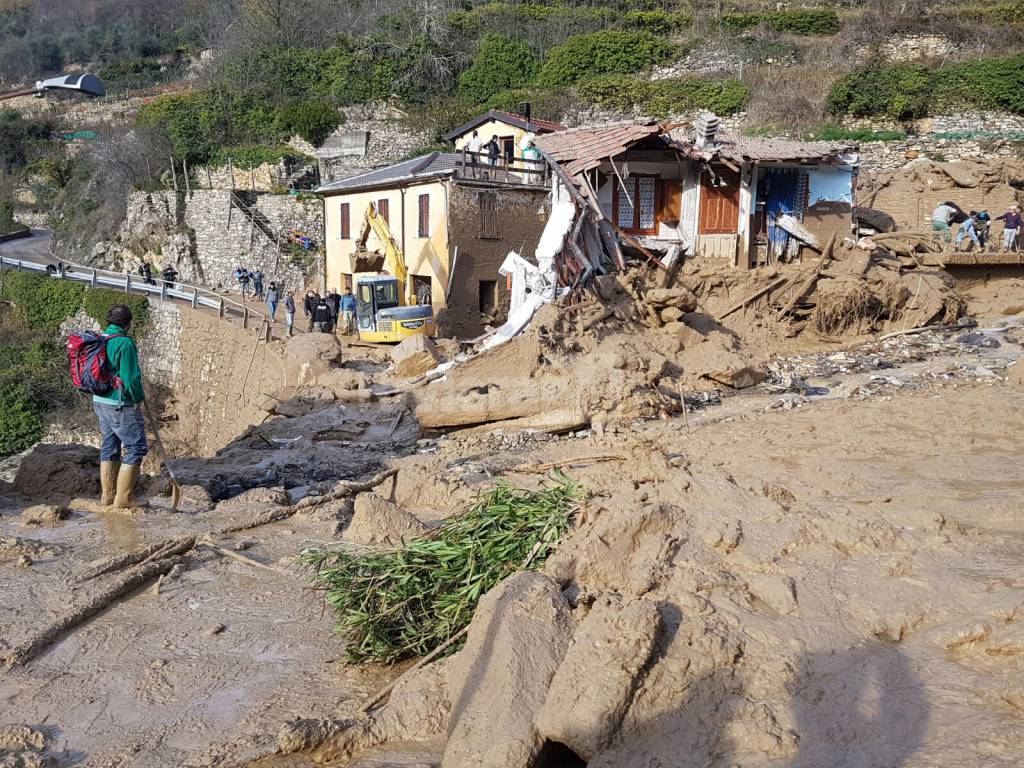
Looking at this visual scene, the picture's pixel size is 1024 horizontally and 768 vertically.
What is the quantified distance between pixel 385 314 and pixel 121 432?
12.6 metres

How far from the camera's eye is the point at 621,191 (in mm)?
18891

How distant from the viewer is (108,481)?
716 cm

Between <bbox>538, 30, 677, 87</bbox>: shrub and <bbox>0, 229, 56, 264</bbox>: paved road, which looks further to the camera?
<bbox>0, 229, 56, 264</bbox>: paved road

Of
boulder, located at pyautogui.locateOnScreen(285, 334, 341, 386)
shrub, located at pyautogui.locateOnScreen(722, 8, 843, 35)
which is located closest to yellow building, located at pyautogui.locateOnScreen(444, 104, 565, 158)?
boulder, located at pyautogui.locateOnScreen(285, 334, 341, 386)

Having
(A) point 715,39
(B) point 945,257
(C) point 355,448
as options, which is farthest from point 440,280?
(A) point 715,39

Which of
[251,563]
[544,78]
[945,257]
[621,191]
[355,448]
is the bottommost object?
[355,448]

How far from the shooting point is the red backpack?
6.85 meters

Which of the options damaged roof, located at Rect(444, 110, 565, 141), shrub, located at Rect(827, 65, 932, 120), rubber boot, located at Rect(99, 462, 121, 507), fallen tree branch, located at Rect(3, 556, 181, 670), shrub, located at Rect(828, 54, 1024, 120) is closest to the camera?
fallen tree branch, located at Rect(3, 556, 181, 670)

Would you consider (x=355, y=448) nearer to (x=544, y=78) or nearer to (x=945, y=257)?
(x=945, y=257)

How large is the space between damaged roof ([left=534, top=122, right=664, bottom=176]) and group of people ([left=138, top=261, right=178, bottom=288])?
48.0ft

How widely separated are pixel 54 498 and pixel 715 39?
36.2 metres

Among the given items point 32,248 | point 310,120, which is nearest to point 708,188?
point 310,120

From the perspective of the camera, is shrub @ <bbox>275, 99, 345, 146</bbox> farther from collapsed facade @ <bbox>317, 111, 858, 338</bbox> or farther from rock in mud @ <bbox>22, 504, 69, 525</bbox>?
rock in mud @ <bbox>22, 504, 69, 525</bbox>

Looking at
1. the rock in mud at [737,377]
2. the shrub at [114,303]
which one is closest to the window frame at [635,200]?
the rock in mud at [737,377]
